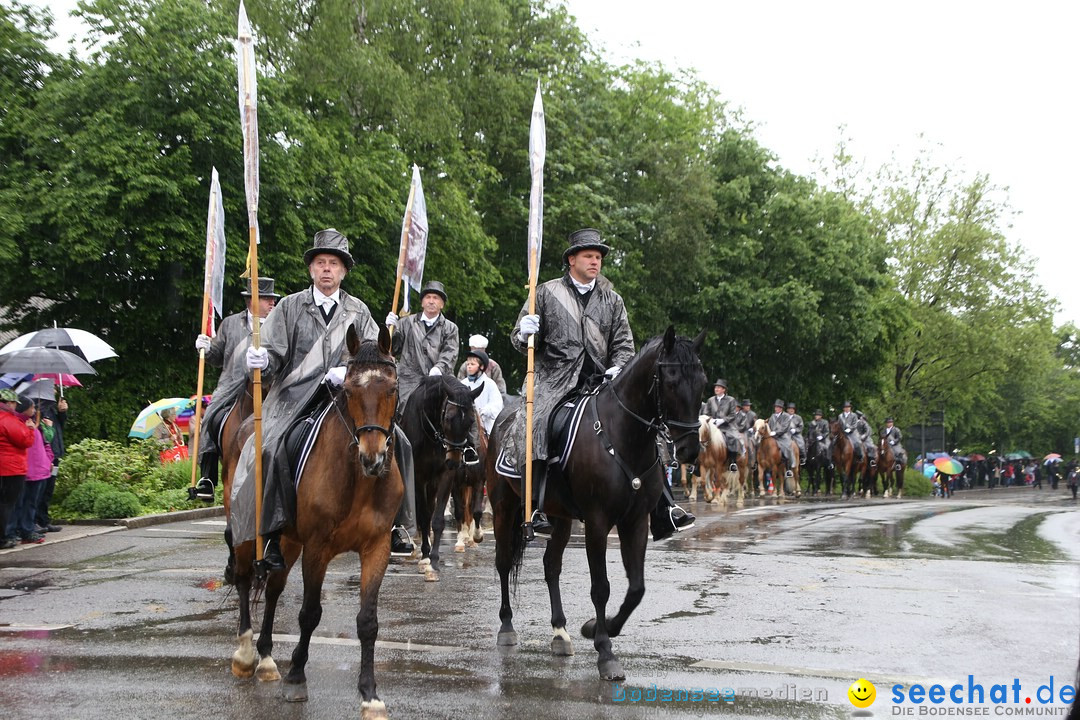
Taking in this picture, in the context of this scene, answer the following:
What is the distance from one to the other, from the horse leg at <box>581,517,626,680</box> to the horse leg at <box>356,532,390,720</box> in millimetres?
1530

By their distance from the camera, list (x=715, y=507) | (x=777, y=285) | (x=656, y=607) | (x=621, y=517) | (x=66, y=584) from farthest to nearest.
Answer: (x=777, y=285)
(x=715, y=507)
(x=66, y=584)
(x=656, y=607)
(x=621, y=517)

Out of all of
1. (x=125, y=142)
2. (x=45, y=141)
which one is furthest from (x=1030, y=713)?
(x=45, y=141)

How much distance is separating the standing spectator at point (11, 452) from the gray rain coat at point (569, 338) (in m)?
7.90

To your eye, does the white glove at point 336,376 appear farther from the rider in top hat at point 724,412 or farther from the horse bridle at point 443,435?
the rider in top hat at point 724,412

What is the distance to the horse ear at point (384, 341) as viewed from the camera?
23.9ft

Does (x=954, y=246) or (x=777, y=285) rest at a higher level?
(x=954, y=246)

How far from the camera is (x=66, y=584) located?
12.0 m

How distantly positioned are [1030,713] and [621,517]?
293cm

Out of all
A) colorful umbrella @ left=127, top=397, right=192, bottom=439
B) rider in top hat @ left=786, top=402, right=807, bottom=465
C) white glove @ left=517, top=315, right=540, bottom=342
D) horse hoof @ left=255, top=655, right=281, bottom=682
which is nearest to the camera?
horse hoof @ left=255, top=655, right=281, bottom=682

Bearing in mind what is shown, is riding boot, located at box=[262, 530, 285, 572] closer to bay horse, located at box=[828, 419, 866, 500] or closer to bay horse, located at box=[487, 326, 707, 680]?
bay horse, located at box=[487, 326, 707, 680]

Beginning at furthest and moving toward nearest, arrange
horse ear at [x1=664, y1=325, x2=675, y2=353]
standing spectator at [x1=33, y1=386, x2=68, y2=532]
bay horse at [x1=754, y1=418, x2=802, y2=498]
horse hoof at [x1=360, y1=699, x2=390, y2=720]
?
bay horse at [x1=754, y1=418, x2=802, y2=498], standing spectator at [x1=33, y1=386, x2=68, y2=532], horse ear at [x1=664, y1=325, x2=675, y2=353], horse hoof at [x1=360, y1=699, x2=390, y2=720]

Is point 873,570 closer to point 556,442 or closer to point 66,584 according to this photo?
point 556,442

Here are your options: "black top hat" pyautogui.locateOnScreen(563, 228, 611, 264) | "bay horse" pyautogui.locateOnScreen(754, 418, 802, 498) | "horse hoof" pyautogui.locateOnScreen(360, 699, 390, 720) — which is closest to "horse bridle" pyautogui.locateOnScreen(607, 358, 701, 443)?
"black top hat" pyautogui.locateOnScreen(563, 228, 611, 264)

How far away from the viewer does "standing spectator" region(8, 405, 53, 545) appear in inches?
612
